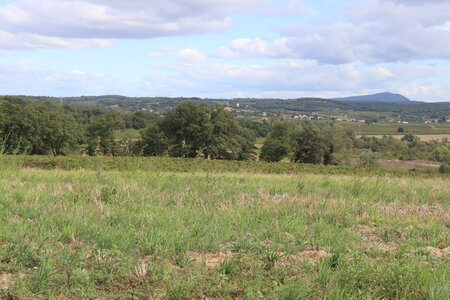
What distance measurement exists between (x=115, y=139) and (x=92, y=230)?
57850 millimetres

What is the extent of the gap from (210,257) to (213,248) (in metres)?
0.15

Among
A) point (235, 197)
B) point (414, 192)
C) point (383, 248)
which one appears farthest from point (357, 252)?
point (414, 192)

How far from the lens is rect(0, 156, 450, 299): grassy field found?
2914 mm

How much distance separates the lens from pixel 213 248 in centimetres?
375

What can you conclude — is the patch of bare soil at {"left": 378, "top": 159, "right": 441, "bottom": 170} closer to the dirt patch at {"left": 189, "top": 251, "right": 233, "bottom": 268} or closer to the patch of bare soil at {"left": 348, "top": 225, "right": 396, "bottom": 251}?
the patch of bare soil at {"left": 348, "top": 225, "right": 396, "bottom": 251}

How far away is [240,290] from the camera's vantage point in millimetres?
2982

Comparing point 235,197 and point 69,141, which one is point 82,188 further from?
point 69,141

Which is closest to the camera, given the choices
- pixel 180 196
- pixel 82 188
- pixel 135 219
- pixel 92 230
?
pixel 92 230

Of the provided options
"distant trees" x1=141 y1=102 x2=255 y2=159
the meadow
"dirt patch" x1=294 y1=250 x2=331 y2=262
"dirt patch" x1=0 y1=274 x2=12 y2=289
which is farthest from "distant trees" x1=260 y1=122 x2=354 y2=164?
"dirt patch" x1=0 y1=274 x2=12 y2=289

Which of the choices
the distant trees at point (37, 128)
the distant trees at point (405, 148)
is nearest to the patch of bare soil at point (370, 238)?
the distant trees at point (37, 128)

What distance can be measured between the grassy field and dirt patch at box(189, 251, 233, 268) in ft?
0.04

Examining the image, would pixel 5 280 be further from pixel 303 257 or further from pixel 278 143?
pixel 278 143

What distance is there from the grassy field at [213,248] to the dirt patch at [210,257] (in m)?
0.01

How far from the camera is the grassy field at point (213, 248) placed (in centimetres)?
291
